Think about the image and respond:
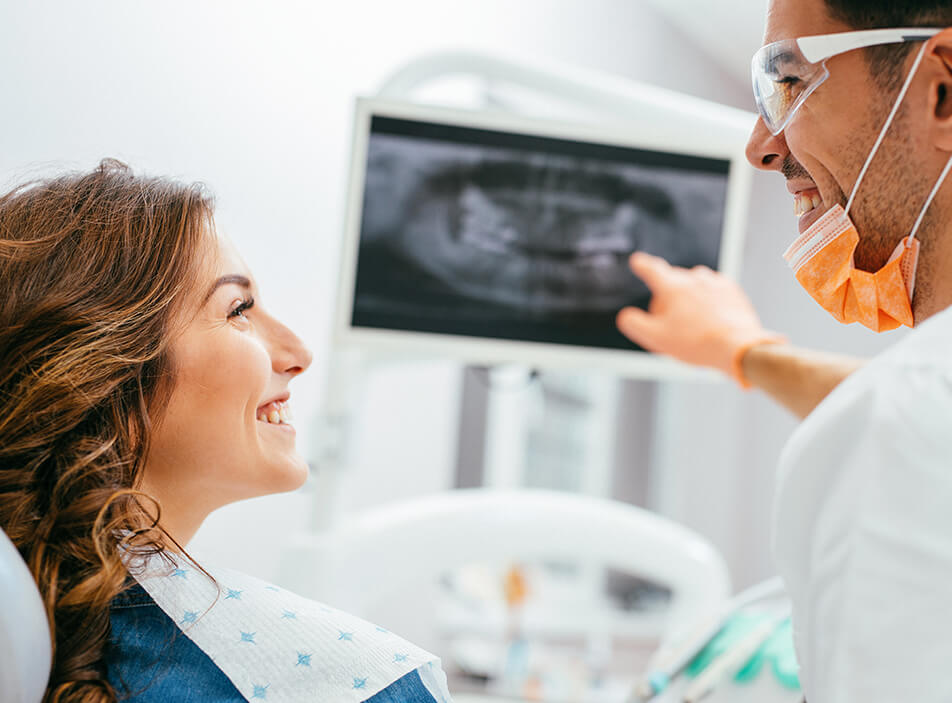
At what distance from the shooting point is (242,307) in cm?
118

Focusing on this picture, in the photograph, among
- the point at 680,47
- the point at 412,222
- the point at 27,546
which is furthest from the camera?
the point at 680,47

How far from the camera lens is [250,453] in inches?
43.7

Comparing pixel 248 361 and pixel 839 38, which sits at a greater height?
pixel 839 38

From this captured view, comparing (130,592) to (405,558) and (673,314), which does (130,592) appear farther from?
(673,314)

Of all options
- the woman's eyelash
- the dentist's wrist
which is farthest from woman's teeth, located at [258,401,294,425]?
the dentist's wrist

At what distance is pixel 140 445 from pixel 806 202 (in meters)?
0.84

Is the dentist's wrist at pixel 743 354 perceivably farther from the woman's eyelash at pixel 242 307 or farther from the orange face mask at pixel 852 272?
the woman's eyelash at pixel 242 307

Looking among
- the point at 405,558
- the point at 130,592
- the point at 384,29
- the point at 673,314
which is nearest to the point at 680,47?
the point at 384,29

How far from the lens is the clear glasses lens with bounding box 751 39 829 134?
1010 millimetres

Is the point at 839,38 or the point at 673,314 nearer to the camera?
the point at 839,38

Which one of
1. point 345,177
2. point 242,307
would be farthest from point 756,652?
point 345,177

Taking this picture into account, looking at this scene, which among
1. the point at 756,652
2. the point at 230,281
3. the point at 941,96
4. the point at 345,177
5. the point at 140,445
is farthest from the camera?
the point at 345,177

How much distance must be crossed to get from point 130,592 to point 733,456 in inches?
132

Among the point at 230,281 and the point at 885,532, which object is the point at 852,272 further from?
the point at 230,281
